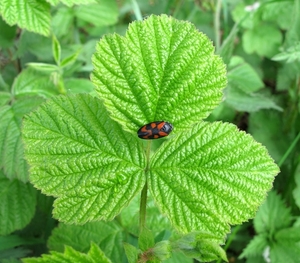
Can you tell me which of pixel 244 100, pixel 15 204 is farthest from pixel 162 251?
pixel 244 100

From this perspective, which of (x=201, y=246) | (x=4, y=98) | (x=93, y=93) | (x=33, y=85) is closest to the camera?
(x=201, y=246)

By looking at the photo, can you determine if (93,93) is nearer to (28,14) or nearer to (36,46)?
(28,14)

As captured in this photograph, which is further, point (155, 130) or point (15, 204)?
point (15, 204)

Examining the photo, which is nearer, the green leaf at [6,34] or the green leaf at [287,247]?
the green leaf at [287,247]

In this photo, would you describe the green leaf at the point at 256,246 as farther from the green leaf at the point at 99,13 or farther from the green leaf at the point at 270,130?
the green leaf at the point at 99,13

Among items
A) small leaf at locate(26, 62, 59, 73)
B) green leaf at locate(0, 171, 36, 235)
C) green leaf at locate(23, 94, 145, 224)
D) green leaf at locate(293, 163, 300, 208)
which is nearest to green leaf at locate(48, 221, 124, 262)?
green leaf at locate(0, 171, 36, 235)

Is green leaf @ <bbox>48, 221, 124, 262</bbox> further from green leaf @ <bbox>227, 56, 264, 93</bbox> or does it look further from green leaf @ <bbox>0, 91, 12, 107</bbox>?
green leaf @ <bbox>227, 56, 264, 93</bbox>

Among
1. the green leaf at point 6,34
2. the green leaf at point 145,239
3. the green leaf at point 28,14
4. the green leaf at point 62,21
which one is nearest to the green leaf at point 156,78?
the green leaf at point 145,239
